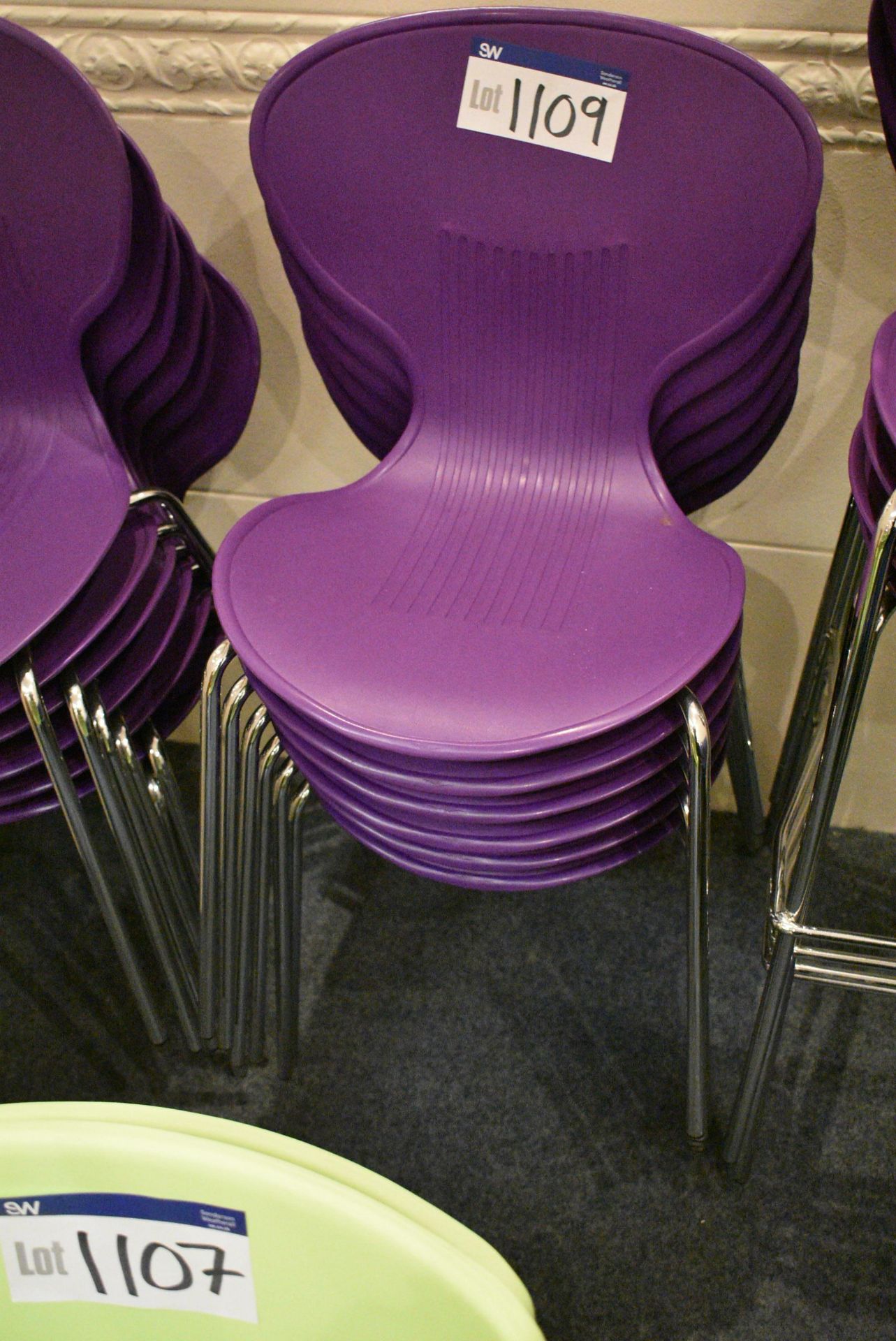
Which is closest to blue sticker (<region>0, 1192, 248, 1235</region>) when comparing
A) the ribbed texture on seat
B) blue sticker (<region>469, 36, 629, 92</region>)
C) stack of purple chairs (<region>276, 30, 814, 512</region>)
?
the ribbed texture on seat

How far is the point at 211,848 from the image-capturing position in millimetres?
1032

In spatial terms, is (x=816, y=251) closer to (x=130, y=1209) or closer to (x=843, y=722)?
(x=843, y=722)

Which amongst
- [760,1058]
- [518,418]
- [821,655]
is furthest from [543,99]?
[760,1058]

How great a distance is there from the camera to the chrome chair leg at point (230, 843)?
3.15 ft

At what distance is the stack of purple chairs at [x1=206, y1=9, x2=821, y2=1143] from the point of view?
0.83m

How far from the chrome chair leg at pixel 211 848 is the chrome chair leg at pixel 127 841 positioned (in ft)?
0.08

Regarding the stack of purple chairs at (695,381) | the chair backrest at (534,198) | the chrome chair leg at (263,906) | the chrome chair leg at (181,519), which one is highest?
the chair backrest at (534,198)

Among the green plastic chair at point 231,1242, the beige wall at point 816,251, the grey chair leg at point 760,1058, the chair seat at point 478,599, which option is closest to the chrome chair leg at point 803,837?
the grey chair leg at point 760,1058

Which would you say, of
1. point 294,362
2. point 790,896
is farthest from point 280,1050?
point 294,362

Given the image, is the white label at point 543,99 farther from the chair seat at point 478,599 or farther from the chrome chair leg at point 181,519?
the chrome chair leg at point 181,519

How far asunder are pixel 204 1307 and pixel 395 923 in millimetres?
856

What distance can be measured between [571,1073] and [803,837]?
44 cm

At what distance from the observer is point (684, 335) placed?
1015 mm

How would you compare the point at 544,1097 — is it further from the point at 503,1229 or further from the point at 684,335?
the point at 684,335
